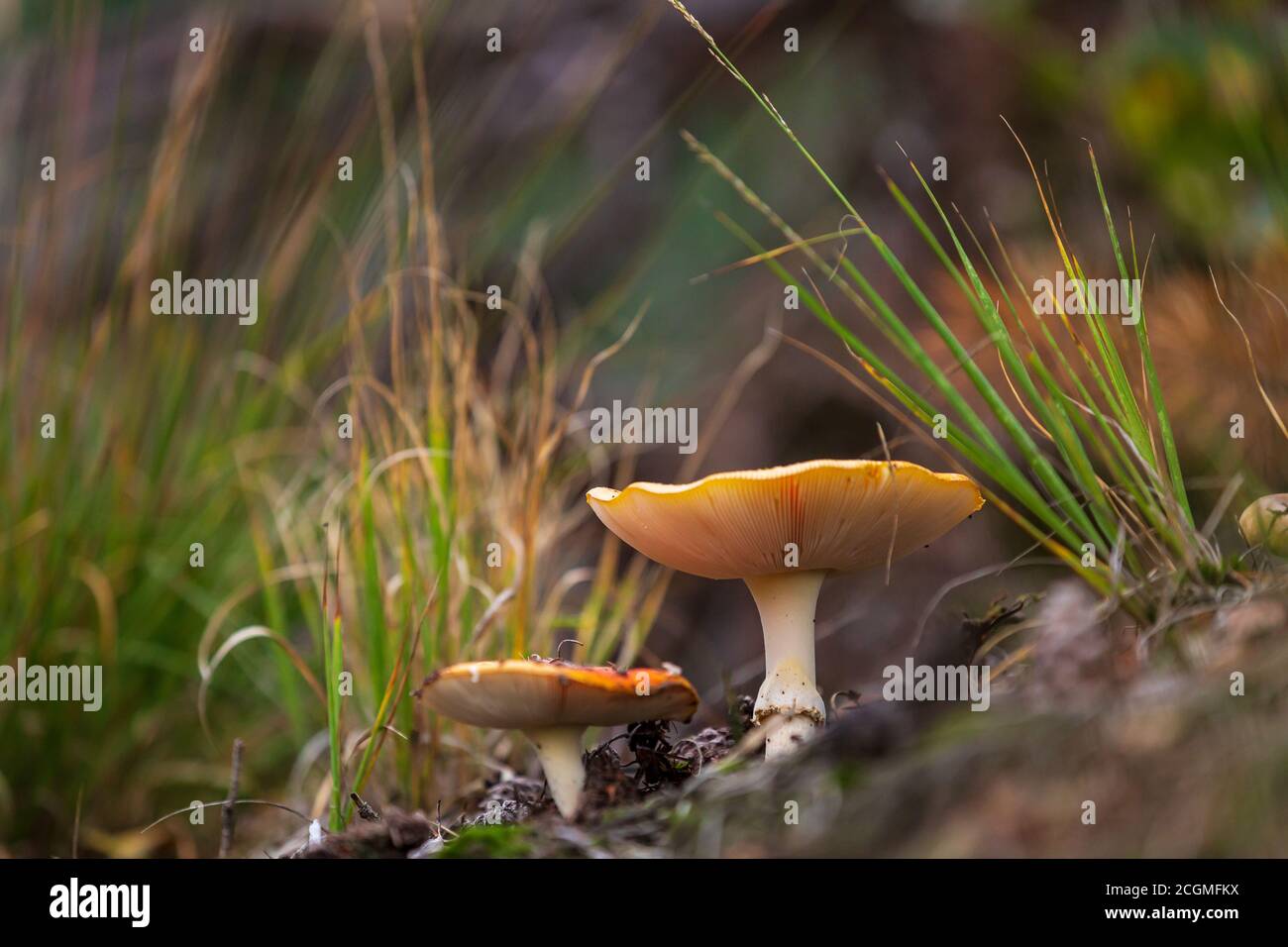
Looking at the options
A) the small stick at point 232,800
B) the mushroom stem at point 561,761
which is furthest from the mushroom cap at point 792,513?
the small stick at point 232,800

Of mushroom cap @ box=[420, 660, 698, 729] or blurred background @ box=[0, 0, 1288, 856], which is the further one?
blurred background @ box=[0, 0, 1288, 856]

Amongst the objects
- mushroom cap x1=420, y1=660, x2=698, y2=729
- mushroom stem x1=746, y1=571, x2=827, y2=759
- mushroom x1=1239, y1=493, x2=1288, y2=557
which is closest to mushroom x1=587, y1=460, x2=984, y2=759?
mushroom stem x1=746, y1=571, x2=827, y2=759

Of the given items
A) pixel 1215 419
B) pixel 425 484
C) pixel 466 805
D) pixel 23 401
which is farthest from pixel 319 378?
pixel 1215 419

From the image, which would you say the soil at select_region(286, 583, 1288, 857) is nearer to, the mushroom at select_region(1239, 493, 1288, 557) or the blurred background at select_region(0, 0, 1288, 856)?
the mushroom at select_region(1239, 493, 1288, 557)

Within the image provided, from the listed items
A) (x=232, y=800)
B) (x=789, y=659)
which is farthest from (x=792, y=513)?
(x=232, y=800)

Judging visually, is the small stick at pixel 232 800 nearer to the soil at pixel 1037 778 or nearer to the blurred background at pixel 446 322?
the soil at pixel 1037 778
